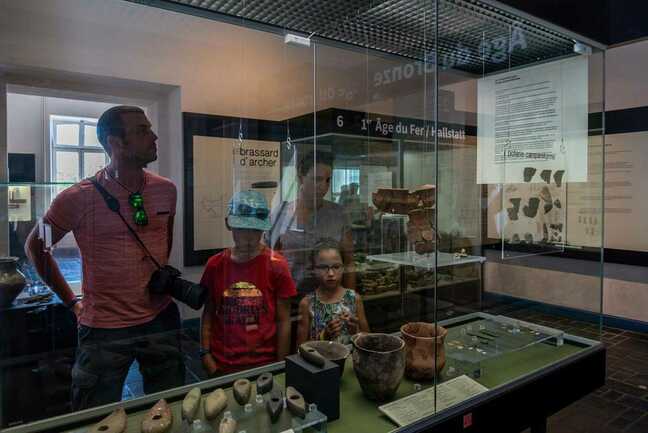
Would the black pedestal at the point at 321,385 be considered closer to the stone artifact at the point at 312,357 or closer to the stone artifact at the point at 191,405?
the stone artifact at the point at 312,357

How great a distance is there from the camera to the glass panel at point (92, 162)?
1470 mm

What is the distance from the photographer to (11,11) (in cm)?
139

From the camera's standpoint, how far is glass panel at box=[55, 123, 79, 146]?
147cm

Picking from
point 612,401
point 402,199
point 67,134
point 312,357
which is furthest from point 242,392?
point 612,401

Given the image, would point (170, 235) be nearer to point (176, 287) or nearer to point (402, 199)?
point (176, 287)

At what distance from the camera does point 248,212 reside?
6.42ft

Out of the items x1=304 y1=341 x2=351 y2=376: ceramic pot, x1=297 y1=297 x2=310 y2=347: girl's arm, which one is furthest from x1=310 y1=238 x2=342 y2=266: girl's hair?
x1=304 y1=341 x2=351 y2=376: ceramic pot

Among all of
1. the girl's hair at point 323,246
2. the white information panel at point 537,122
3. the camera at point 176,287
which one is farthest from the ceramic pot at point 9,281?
the white information panel at point 537,122

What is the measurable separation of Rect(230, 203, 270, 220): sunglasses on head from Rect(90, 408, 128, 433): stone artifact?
0.96 m

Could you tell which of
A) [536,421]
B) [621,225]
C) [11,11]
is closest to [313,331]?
[536,421]

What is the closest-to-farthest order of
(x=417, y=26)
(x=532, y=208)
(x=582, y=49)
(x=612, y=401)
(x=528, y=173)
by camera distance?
(x=417, y=26) < (x=582, y=49) < (x=528, y=173) < (x=532, y=208) < (x=612, y=401)

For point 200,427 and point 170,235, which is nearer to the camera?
point 200,427

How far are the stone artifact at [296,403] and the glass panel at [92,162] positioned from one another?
96cm

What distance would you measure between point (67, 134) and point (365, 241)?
152 centimetres
